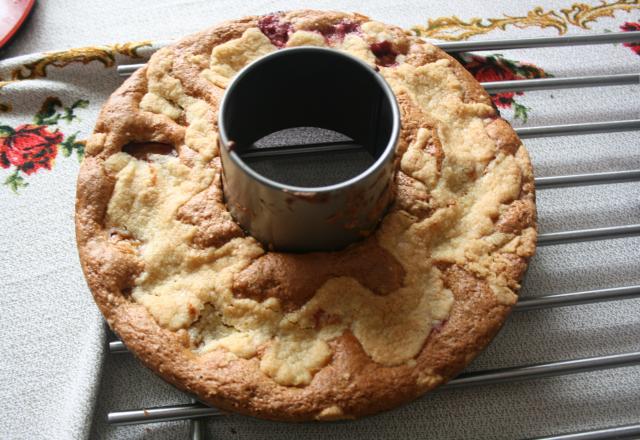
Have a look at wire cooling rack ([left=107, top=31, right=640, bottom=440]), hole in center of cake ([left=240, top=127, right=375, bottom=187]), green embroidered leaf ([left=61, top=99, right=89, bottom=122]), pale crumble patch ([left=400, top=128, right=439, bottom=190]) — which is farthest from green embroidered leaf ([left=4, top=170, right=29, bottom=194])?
pale crumble patch ([left=400, top=128, right=439, bottom=190])

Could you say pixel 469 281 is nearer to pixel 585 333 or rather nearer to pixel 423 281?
pixel 423 281

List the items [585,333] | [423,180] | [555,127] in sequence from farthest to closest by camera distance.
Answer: [555,127] < [585,333] < [423,180]

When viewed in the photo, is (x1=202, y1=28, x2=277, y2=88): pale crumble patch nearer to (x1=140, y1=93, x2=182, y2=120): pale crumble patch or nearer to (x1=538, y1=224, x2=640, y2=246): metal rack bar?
(x1=140, y1=93, x2=182, y2=120): pale crumble patch

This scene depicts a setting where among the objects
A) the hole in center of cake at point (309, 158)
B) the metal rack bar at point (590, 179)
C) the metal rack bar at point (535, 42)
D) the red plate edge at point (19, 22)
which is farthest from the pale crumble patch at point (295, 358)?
the red plate edge at point (19, 22)

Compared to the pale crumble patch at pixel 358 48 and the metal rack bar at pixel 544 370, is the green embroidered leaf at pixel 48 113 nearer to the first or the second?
the pale crumble patch at pixel 358 48

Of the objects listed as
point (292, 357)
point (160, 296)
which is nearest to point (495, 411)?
point (292, 357)

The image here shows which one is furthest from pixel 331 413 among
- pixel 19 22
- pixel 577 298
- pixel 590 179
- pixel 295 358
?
pixel 19 22
